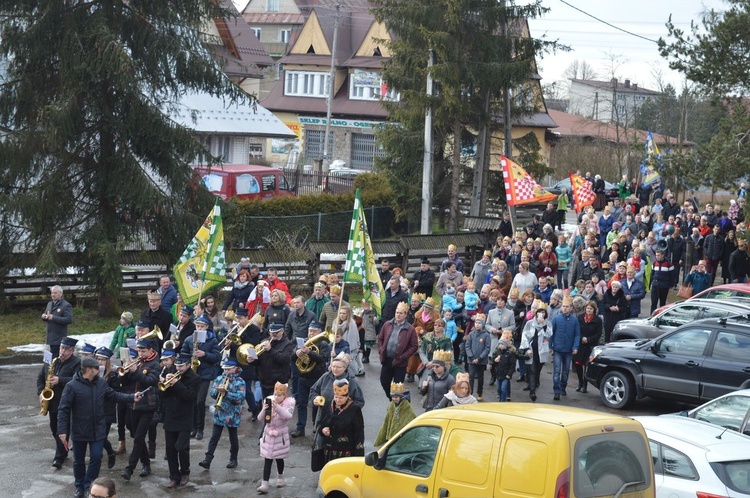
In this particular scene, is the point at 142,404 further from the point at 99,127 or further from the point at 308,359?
the point at 99,127

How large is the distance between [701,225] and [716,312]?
10108mm

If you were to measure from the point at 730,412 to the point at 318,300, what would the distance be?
26.7 ft

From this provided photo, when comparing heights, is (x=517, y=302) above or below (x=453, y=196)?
below

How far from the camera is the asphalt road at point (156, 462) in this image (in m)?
12.2

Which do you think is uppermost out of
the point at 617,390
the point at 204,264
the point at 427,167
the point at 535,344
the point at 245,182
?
the point at 427,167

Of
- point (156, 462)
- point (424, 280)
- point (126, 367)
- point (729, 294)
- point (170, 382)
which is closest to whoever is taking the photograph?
point (170, 382)

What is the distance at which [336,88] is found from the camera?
63.6 m

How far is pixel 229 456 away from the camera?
13.8 m

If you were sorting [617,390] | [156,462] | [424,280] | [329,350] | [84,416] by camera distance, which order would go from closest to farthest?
[84,416] < [156,462] < [329,350] < [617,390] < [424,280]

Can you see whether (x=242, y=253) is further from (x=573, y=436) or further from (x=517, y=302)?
(x=573, y=436)

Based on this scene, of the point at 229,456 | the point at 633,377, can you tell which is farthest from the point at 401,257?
the point at 229,456

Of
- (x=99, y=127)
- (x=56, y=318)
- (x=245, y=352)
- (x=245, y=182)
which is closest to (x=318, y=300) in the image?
(x=245, y=352)

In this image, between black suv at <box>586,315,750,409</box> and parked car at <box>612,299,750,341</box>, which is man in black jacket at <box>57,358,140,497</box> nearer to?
black suv at <box>586,315,750,409</box>

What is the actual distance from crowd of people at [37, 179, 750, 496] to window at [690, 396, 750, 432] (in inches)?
120
